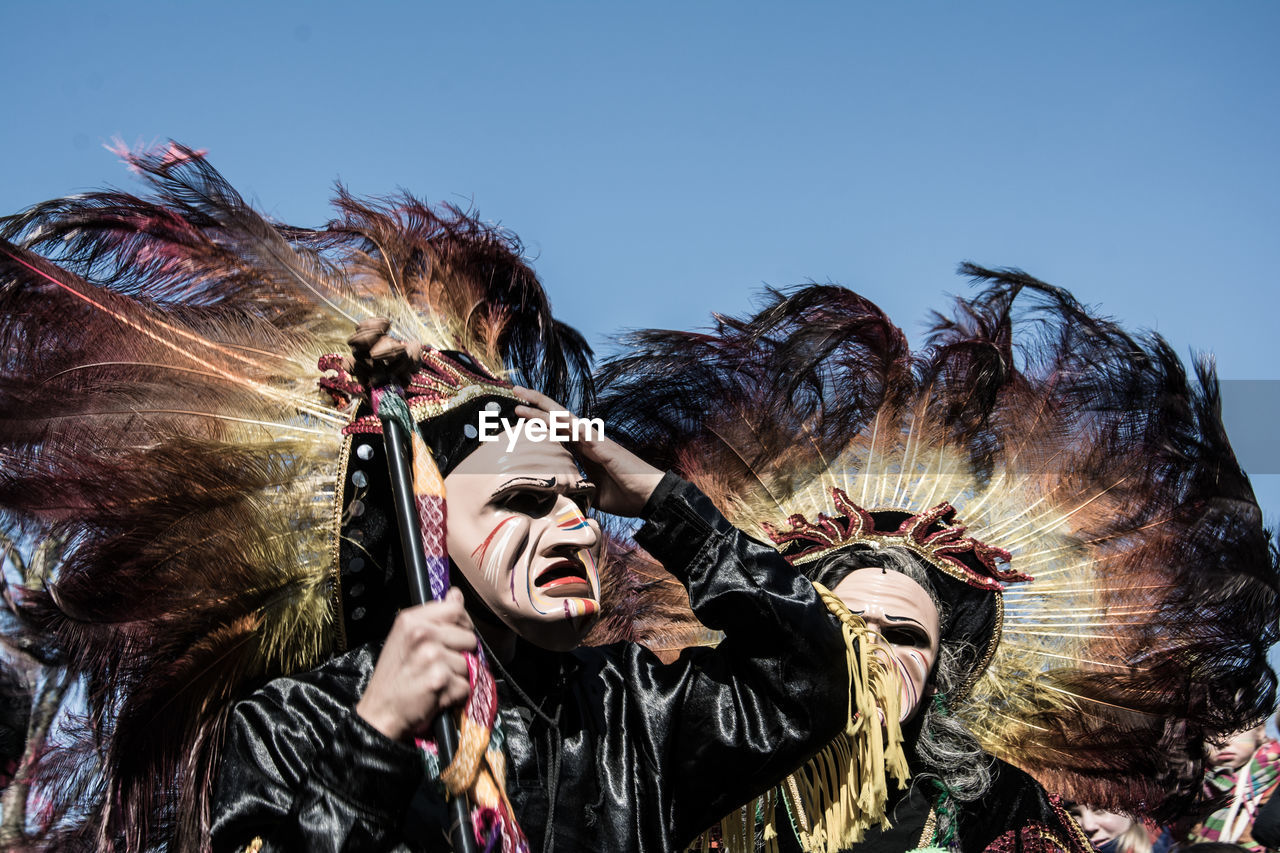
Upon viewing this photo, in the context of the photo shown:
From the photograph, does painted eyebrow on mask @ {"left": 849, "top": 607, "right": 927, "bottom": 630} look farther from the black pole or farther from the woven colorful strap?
the black pole

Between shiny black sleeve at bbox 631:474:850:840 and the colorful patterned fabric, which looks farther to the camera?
the colorful patterned fabric

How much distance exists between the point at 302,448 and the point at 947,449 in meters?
2.54

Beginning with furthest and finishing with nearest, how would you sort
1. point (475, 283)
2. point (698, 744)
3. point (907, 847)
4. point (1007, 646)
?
point (1007, 646) → point (907, 847) → point (475, 283) → point (698, 744)

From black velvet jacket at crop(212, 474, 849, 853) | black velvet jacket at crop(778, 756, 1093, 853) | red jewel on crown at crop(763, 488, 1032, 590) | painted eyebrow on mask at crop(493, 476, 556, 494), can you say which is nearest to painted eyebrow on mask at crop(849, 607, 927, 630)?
red jewel on crown at crop(763, 488, 1032, 590)

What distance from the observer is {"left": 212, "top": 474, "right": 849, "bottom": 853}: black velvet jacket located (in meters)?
3.03

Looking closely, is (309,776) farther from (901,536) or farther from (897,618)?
(901,536)

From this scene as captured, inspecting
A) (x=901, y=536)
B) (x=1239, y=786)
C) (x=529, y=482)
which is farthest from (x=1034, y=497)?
(x=529, y=482)

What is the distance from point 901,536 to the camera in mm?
4617

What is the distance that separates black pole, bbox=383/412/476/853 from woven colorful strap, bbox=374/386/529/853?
0.08ft

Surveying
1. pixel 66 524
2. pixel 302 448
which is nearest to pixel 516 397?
pixel 302 448

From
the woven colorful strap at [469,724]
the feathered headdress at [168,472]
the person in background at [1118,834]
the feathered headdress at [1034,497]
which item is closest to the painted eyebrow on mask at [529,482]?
the woven colorful strap at [469,724]

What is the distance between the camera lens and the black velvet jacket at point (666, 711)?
3027 millimetres

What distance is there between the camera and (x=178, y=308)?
3.38m

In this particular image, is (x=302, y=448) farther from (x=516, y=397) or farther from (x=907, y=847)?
(x=907, y=847)
